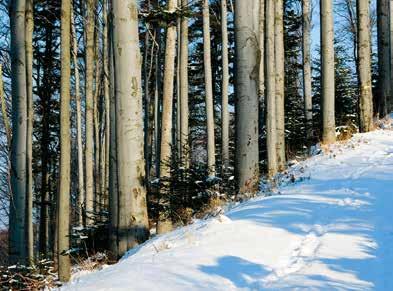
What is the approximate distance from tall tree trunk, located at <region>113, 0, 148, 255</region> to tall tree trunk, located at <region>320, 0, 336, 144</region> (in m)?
5.04

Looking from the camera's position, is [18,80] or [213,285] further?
[18,80]

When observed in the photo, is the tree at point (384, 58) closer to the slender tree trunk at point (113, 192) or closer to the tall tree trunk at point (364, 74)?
the tall tree trunk at point (364, 74)

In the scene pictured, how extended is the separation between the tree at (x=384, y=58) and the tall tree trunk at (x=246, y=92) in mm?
8172

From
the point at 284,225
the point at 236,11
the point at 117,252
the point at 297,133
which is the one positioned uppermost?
the point at 236,11

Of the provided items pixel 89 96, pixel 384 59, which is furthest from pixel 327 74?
pixel 89 96

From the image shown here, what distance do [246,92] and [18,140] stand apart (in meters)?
4.32

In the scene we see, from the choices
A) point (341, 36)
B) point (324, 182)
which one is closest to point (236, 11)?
point (324, 182)

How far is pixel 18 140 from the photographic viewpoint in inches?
357

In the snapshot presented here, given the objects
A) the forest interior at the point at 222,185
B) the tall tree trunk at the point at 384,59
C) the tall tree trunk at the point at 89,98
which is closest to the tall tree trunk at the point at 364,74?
the forest interior at the point at 222,185

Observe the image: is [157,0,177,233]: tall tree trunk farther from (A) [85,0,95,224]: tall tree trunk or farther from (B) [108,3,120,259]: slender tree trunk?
(A) [85,0,95,224]: tall tree trunk

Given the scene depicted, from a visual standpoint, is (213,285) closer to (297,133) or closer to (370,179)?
(370,179)

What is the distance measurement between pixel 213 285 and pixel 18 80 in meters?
6.93

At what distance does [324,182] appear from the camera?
687 centimetres

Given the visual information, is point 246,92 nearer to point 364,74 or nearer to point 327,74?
point 327,74
